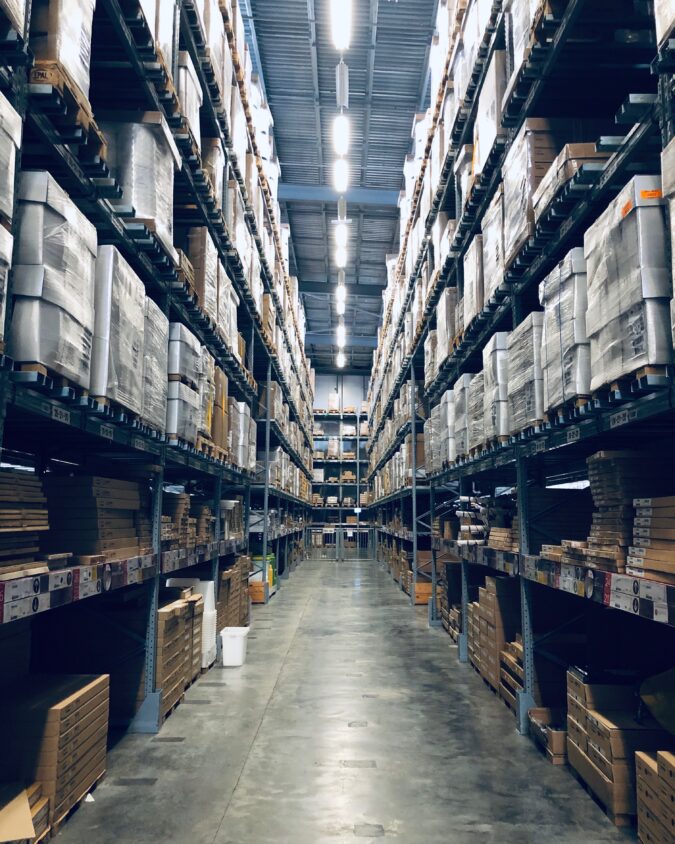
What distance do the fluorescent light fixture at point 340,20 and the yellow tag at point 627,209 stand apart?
289 inches

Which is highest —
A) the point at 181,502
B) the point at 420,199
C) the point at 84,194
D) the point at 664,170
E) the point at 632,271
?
the point at 420,199

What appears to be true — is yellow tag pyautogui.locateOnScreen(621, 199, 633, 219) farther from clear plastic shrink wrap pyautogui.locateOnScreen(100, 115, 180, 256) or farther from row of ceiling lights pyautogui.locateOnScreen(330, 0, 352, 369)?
row of ceiling lights pyautogui.locateOnScreen(330, 0, 352, 369)

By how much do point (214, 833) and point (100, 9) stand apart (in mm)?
4439

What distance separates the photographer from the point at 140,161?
4215 millimetres

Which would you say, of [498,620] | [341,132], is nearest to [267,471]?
[341,132]

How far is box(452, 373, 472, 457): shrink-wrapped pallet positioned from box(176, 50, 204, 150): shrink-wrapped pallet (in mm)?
3292

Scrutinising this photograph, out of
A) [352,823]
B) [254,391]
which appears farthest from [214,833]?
[254,391]

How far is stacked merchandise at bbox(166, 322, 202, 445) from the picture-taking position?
5.01m

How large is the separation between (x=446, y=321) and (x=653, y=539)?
15.3 feet

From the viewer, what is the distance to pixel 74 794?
323 cm

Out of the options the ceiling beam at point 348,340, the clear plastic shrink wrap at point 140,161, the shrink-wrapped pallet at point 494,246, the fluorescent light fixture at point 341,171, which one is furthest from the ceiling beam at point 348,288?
the clear plastic shrink wrap at point 140,161

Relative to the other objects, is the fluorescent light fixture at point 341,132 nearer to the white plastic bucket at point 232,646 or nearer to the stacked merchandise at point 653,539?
the white plastic bucket at point 232,646

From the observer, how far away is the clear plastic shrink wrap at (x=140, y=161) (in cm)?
420

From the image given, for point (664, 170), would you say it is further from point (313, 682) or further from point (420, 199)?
point (420, 199)
